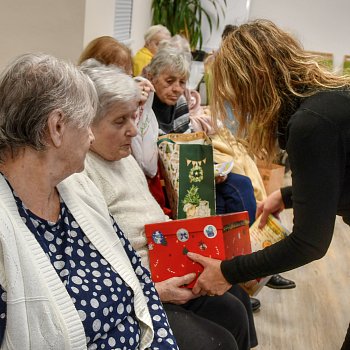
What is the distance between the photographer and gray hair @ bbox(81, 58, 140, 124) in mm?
1754

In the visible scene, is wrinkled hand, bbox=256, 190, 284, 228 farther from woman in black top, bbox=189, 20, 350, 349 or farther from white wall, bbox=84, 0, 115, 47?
white wall, bbox=84, 0, 115, 47

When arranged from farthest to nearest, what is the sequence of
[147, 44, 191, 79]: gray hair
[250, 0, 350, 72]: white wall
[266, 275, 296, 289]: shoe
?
[250, 0, 350, 72]: white wall < [266, 275, 296, 289]: shoe < [147, 44, 191, 79]: gray hair

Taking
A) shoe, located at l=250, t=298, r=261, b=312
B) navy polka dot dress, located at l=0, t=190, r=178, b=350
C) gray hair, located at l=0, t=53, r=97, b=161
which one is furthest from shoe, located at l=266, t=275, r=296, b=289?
gray hair, located at l=0, t=53, r=97, b=161

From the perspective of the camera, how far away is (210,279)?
5.60 ft

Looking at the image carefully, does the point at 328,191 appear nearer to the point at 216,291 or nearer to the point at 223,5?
the point at 216,291

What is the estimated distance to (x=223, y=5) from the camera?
6.90m

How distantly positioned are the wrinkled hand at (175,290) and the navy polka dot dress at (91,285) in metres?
0.24

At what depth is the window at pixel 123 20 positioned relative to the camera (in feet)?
13.7

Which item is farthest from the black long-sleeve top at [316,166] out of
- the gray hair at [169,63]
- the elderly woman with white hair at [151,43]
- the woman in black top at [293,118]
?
the elderly woman with white hair at [151,43]

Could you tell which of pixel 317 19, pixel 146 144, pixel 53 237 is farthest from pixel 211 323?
pixel 317 19

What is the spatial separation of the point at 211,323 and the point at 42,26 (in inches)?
75.5

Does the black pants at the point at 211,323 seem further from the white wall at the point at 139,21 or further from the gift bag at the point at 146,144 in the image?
the white wall at the point at 139,21

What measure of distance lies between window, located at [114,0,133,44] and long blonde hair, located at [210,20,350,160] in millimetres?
2805

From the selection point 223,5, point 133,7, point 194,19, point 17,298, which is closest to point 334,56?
point 223,5
